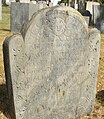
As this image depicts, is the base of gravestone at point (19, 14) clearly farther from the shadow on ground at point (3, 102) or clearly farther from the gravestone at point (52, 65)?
the gravestone at point (52, 65)

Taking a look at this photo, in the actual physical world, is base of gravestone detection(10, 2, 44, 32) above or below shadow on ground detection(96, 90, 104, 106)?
above

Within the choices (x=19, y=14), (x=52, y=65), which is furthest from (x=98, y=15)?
(x=52, y=65)

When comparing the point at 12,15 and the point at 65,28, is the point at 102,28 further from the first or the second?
the point at 65,28

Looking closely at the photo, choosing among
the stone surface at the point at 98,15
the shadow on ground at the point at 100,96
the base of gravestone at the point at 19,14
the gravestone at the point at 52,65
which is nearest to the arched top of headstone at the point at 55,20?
the gravestone at the point at 52,65

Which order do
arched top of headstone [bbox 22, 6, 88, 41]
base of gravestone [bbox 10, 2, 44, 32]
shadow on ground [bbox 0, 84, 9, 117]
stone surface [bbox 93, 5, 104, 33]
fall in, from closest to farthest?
arched top of headstone [bbox 22, 6, 88, 41] → shadow on ground [bbox 0, 84, 9, 117] → base of gravestone [bbox 10, 2, 44, 32] → stone surface [bbox 93, 5, 104, 33]

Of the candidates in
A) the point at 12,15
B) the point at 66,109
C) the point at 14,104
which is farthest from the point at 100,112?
the point at 12,15

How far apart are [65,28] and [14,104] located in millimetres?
1093

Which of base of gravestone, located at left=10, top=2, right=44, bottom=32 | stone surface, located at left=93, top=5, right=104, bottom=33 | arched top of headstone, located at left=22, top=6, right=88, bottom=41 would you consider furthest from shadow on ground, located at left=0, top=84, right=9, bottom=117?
stone surface, located at left=93, top=5, right=104, bottom=33

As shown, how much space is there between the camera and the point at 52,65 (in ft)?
14.6

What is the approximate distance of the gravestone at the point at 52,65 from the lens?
421cm

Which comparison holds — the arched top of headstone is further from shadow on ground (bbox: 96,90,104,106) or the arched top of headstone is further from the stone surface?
the stone surface

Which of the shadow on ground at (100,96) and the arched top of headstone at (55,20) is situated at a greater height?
the arched top of headstone at (55,20)

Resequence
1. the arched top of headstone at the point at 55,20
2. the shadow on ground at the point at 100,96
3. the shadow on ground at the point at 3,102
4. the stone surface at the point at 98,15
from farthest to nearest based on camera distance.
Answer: the stone surface at the point at 98,15
the shadow on ground at the point at 100,96
the shadow on ground at the point at 3,102
the arched top of headstone at the point at 55,20

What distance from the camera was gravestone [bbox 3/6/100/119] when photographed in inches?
166
